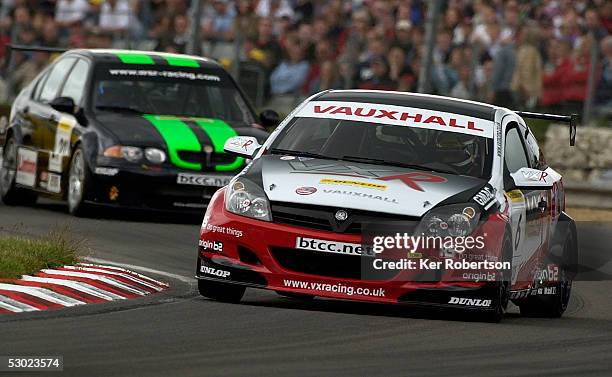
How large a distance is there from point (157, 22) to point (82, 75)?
298 inches

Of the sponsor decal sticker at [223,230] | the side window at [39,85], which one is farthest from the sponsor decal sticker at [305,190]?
the side window at [39,85]

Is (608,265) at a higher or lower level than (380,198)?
lower

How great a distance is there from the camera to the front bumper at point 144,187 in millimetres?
15062

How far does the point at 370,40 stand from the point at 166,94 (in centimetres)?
526

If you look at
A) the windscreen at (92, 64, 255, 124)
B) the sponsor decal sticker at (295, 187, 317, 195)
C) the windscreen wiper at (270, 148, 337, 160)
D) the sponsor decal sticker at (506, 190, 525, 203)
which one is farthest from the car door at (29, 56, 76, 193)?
the sponsor decal sticker at (295, 187, 317, 195)

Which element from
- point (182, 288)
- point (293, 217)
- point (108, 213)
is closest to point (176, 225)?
point (108, 213)

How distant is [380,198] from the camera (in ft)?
29.4

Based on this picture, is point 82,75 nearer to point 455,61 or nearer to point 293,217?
point 455,61

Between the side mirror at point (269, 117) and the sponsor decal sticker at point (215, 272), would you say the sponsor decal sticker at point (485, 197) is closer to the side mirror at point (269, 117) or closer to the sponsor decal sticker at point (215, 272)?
the sponsor decal sticker at point (215, 272)

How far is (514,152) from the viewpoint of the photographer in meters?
10.5

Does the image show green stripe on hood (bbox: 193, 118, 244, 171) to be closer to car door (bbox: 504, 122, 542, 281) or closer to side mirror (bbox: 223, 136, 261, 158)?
side mirror (bbox: 223, 136, 261, 158)

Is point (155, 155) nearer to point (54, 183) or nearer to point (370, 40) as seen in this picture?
point (54, 183)

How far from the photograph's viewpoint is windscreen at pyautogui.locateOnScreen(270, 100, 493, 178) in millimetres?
Result: 9906

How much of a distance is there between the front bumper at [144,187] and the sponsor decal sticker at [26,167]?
1.29 metres
